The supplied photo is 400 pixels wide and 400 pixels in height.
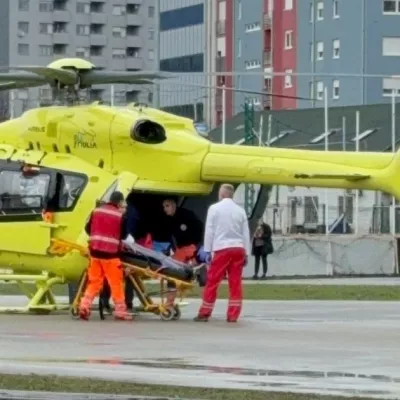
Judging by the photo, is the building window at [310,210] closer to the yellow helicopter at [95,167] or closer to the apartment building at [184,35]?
the yellow helicopter at [95,167]

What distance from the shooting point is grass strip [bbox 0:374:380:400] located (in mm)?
14180

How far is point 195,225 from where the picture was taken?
79.5 feet

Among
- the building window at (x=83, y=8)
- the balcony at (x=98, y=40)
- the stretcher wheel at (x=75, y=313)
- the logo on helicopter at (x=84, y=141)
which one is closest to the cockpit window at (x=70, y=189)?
the logo on helicopter at (x=84, y=141)

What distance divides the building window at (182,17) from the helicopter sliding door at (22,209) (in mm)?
92375

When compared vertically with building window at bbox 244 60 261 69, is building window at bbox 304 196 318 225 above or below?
below

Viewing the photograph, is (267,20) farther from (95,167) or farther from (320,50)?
(95,167)

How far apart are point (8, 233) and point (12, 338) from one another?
4968 millimetres

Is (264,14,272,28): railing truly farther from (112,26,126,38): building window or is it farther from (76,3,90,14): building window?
(112,26,126,38): building window

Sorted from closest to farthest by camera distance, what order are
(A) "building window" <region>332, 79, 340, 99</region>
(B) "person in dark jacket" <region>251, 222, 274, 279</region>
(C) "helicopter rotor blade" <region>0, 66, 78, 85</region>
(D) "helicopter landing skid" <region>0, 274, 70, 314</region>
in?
(C) "helicopter rotor blade" <region>0, 66, 78, 85</region>, (D) "helicopter landing skid" <region>0, 274, 70, 314</region>, (B) "person in dark jacket" <region>251, 222, 274, 279</region>, (A) "building window" <region>332, 79, 340, 99</region>

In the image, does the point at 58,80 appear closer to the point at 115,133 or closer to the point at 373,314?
the point at 115,133

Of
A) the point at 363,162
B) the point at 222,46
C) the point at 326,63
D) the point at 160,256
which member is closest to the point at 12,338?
the point at 160,256

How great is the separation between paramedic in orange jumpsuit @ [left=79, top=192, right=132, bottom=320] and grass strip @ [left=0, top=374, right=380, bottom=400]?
25.1 feet

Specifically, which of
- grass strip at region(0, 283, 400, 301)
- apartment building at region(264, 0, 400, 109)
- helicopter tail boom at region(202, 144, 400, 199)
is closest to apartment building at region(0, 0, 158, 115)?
apartment building at region(264, 0, 400, 109)

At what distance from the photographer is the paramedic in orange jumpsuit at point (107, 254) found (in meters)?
23.1
